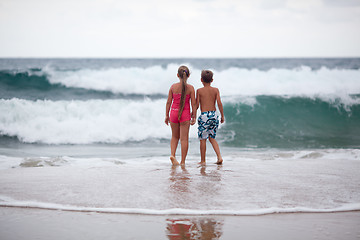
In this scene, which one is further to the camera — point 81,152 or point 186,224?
point 81,152

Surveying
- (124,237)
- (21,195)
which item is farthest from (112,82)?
(124,237)

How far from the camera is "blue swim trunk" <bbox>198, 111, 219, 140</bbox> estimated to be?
6.09m

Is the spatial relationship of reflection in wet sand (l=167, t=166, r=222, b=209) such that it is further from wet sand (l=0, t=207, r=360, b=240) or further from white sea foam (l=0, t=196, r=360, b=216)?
wet sand (l=0, t=207, r=360, b=240)

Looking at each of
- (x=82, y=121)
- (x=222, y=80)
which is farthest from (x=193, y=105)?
(x=222, y=80)

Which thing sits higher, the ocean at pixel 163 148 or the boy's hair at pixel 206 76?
the boy's hair at pixel 206 76

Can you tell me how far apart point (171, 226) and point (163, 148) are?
231 inches

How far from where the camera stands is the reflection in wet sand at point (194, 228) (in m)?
2.95

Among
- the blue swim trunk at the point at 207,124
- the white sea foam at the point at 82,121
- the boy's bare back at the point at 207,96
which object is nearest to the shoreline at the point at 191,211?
the blue swim trunk at the point at 207,124

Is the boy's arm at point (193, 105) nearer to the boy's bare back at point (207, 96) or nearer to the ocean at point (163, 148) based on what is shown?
the boy's bare back at point (207, 96)

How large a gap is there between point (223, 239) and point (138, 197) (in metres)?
1.40

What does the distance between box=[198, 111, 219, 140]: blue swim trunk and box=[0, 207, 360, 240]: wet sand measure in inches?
109

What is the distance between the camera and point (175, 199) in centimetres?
394

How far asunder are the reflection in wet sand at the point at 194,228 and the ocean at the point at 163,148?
25 centimetres

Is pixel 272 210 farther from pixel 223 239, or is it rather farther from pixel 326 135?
pixel 326 135
